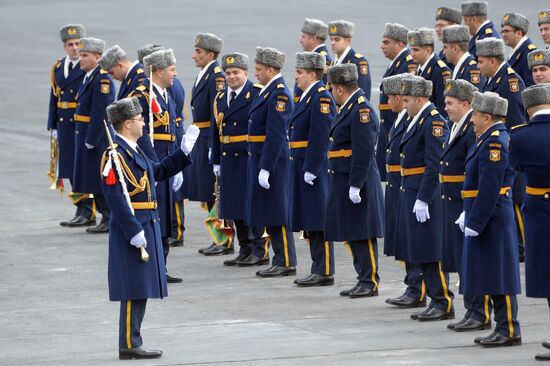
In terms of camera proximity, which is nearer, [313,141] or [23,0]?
[313,141]

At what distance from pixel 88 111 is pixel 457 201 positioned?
20.3 ft

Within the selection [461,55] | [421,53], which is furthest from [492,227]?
[421,53]

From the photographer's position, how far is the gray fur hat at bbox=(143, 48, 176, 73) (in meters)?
13.3

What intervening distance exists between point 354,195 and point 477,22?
14.9 feet

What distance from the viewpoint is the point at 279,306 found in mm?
12172

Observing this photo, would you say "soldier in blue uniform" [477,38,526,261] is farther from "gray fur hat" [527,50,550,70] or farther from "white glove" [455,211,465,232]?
"white glove" [455,211,465,232]

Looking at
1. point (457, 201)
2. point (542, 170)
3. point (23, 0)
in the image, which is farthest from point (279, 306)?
point (23, 0)

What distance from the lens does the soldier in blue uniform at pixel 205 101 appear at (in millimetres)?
14961

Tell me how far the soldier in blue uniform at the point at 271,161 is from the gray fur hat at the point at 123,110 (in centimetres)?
328

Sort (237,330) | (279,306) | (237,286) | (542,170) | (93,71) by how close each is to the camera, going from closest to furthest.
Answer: (542,170), (237,330), (279,306), (237,286), (93,71)

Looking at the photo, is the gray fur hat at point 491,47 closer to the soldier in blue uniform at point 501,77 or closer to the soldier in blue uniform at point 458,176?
the soldier in blue uniform at point 501,77

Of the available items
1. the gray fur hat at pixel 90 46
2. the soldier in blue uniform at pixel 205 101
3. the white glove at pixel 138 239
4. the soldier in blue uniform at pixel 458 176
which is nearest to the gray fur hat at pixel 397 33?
the soldier in blue uniform at pixel 205 101

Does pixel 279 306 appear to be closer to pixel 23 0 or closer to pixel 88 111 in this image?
pixel 88 111

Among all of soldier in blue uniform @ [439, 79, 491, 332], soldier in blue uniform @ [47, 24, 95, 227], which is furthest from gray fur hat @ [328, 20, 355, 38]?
soldier in blue uniform @ [439, 79, 491, 332]
